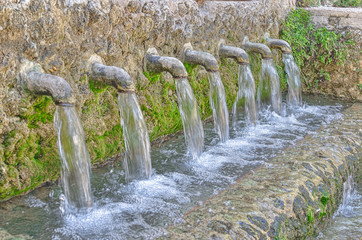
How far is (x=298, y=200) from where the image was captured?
2902mm

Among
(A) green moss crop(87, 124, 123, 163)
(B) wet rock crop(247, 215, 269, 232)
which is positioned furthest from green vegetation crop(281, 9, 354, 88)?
(B) wet rock crop(247, 215, 269, 232)

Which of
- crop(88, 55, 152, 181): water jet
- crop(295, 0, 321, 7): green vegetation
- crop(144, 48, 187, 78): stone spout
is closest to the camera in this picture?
crop(88, 55, 152, 181): water jet

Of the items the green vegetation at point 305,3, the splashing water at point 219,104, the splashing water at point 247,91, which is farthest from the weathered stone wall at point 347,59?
the splashing water at point 219,104

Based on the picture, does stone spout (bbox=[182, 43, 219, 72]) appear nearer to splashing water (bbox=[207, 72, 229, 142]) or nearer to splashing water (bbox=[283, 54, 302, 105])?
splashing water (bbox=[207, 72, 229, 142])

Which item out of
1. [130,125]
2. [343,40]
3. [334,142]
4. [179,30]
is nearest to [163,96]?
[179,30]

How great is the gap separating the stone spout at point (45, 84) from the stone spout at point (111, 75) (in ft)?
1.79

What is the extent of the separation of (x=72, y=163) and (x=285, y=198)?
1.53 meters

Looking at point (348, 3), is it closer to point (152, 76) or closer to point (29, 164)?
point (152, 76)

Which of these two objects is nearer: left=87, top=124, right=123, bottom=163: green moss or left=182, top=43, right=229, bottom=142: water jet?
left=87, top=124, right=123, bottom=163: green moss

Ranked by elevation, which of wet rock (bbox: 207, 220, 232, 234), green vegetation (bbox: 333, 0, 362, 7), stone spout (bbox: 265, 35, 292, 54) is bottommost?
wet rock (bbox: 207, 220, 232, 234)

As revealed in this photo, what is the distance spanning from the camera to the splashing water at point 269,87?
5.73m

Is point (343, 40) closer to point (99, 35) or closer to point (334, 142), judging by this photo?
point (334, 142)

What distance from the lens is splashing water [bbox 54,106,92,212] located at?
115 inches

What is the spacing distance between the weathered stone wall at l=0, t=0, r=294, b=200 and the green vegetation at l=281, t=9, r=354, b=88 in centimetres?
201
